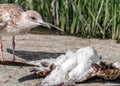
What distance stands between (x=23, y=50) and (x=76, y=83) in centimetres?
215

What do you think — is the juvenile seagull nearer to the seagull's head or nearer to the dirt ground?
the seagull's head

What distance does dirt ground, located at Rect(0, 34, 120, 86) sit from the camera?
549 centimetres

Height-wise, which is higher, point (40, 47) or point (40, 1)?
point (40, 1)

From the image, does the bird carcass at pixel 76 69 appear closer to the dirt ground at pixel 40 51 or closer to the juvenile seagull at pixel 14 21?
the dirt ground at pixel 40 51

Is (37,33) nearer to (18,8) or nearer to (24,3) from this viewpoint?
(24,3)

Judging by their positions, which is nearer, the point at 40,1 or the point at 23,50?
the point at 23,50

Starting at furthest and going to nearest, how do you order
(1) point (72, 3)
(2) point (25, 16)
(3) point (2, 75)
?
(1) point (72, 3)
(2) point (25, 16)
(3) point (2, 75)

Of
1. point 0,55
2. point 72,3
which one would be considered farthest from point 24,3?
point 0,55

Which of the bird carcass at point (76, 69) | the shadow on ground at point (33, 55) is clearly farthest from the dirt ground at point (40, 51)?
the bird carcass at point (76, 69)

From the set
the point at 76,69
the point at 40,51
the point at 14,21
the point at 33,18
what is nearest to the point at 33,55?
the point at 40,51

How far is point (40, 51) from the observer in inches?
289

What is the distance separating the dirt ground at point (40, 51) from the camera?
5492 millimetres

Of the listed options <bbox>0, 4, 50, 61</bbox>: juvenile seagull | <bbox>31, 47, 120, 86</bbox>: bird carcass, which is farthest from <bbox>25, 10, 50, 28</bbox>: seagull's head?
<bbox>31, 47, 120, 86</bbox>: bird carcass

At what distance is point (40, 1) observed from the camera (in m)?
9.15
